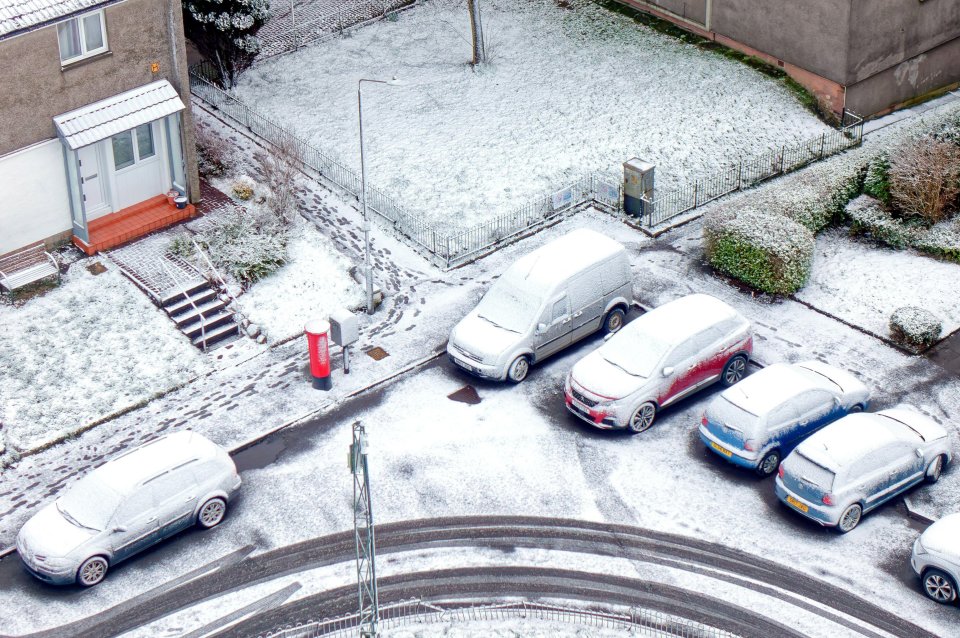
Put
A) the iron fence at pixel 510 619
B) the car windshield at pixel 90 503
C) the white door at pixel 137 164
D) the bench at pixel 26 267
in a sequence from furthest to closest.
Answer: the white door at pixel 137 164
the bench at pixel 26 267
the car windshield at pixel 90 503
the iron fence at pixel 510 619

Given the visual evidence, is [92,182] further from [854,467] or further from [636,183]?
[854,467]

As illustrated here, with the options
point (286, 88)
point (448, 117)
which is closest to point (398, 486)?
point (448, 117)

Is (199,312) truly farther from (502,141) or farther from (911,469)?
(911,469)

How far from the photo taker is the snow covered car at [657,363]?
86.4 feet

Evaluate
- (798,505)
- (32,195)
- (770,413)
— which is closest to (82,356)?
(32,195)

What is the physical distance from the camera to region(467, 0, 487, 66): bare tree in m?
39.3

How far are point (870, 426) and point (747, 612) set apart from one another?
4.71 metres

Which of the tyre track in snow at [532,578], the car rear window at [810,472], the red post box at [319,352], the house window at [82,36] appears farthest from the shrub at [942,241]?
the house window at [82,36]

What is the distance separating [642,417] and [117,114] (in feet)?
48.5

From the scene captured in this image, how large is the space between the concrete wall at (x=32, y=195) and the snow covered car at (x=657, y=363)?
539 inches

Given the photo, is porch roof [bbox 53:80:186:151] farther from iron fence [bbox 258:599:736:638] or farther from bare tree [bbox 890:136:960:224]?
bare tree [bbox 890:136:960:224]

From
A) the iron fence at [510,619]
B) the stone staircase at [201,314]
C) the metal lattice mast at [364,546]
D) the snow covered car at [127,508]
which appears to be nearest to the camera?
the metal lattice mast at [364,546]

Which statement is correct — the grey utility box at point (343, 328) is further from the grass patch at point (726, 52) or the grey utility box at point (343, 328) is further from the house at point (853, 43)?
the house at point (853, 43)

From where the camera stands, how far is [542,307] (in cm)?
2803
